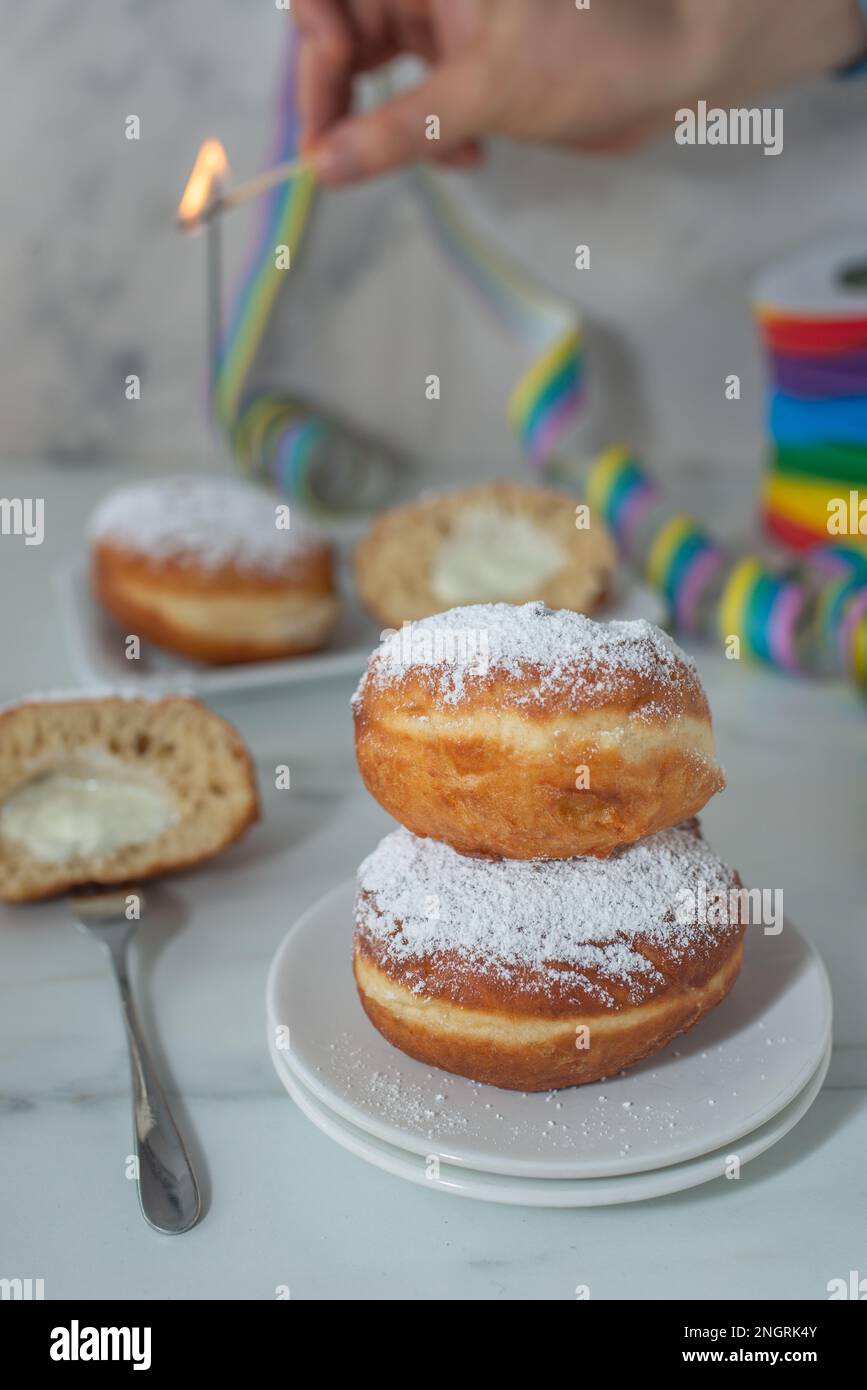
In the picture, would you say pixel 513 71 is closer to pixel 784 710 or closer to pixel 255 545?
pixel 255 545

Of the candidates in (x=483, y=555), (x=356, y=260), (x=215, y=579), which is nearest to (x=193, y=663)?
(x=215, y=579)

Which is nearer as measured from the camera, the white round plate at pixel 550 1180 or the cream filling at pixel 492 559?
the white round plate at pixel 550 1180

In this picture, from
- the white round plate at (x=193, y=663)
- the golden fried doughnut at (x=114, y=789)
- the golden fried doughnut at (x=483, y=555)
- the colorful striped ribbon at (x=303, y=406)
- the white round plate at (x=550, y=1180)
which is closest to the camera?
the white round plate at (x=550, y=1180)

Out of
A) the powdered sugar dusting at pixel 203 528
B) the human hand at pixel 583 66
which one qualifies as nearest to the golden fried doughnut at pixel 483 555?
the powdered sugar dusting at pixel 203 528

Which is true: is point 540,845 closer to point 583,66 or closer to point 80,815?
point 80,815

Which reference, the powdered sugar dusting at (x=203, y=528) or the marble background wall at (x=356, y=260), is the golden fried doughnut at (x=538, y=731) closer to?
the powdered sugar dusting at (x=203, y=528)
